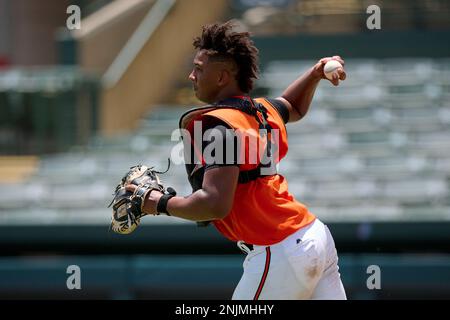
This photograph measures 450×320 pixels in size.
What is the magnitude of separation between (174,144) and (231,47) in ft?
18.4

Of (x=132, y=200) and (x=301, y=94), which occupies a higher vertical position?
(x=301, y=94)

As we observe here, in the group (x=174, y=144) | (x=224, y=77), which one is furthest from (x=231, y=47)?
(x=174, y=144)

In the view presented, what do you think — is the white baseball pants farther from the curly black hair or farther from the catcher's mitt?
the curly black hair

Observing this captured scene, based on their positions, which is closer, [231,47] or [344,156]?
[231,47]

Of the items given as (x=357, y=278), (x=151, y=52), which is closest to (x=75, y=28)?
(x=151, y=52)

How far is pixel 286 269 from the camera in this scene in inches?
159

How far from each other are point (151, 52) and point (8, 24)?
→ 4410mm

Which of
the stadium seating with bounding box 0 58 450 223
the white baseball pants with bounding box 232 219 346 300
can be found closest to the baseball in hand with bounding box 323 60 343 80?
the white baseball pants with bounding box 232 219 346 300

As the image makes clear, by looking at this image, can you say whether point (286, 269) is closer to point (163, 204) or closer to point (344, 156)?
point (163, 204)

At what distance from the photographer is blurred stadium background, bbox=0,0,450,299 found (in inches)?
304

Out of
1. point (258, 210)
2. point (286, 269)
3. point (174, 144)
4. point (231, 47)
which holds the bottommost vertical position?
point (286, 269)

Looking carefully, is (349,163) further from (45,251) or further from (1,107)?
(1,107)

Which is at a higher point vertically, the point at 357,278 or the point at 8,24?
the point at 8,24
